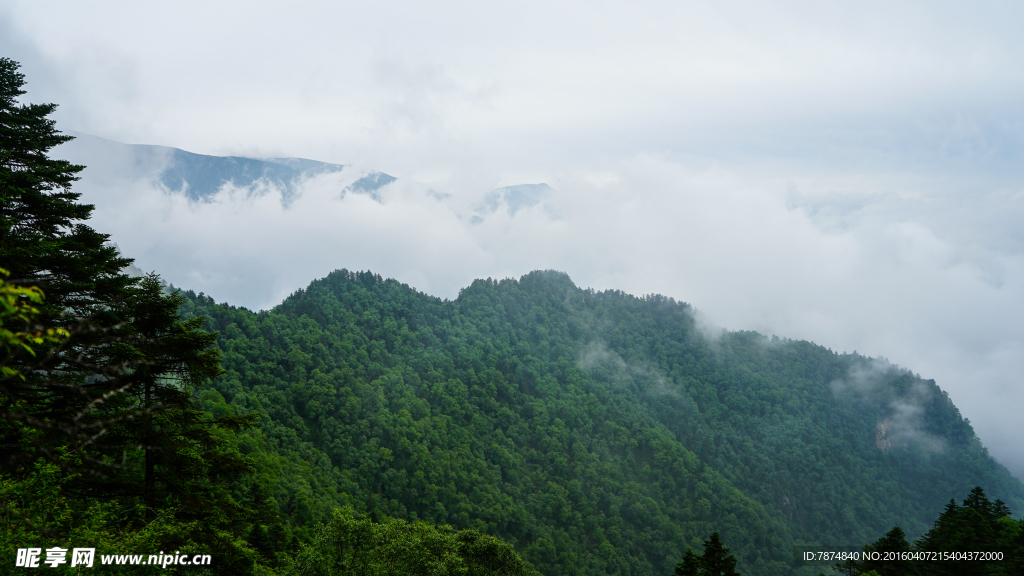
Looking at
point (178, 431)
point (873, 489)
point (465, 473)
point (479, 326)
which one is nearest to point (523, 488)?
point (465, 473)

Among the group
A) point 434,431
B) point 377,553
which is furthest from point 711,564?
point 434,431

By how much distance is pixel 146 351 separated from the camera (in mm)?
13703

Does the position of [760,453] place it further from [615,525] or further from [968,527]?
[968,527]

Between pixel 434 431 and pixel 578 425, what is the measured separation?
3220cm

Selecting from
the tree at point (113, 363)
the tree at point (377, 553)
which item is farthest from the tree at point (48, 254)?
the tree at point (377, 553)

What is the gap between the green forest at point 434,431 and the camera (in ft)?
41.2

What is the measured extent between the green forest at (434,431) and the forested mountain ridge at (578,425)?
51 centimetres

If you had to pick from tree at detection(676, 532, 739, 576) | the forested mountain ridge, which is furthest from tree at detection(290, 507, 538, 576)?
the forested mountain ridge

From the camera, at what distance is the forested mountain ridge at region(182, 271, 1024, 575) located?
72.4 m

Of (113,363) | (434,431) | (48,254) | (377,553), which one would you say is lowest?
(377,553)

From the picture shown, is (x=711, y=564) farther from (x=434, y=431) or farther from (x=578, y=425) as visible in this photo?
(x=578, y=425)

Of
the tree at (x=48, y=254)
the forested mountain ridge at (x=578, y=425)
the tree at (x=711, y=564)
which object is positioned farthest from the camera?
the forested mountain ridge at (x=578, y=425)

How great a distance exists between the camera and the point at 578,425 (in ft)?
334

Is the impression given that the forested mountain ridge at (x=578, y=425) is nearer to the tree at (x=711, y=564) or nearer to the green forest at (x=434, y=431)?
the green forest at (x=434, y=431)
